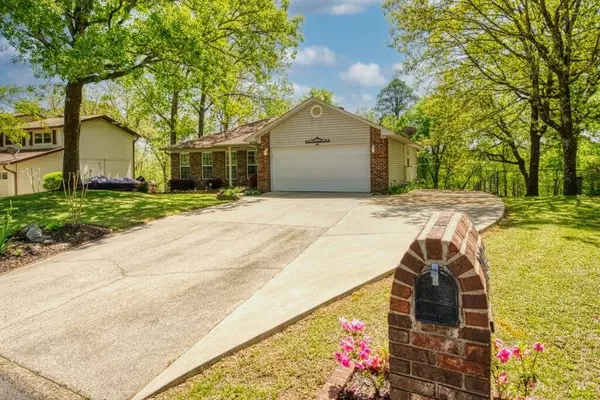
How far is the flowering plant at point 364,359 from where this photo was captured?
263 cm

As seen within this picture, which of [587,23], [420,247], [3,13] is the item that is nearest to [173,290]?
[420,247]

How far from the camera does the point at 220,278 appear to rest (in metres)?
5.84

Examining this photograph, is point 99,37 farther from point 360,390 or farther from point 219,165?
point 360,390

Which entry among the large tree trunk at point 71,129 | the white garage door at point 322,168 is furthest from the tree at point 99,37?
the white garage door at point 322,168

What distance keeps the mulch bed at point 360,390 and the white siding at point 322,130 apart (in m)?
14.7

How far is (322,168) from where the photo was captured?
58.2ft

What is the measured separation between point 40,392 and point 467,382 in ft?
11.1

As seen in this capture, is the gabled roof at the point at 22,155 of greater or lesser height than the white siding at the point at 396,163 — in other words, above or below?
above

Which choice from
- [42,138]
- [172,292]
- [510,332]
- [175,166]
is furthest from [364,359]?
[42,138]

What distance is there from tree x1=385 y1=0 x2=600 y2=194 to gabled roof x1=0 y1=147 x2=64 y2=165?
75.5 ft

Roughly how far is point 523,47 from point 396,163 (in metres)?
6.97

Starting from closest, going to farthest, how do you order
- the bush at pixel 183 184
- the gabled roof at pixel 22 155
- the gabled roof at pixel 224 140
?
the gabled roof at pixel 224 140 → the bush at pixel 183 184 → the gabled roof at pixel 22 155

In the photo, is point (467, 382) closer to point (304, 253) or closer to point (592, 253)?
point (304, 253)

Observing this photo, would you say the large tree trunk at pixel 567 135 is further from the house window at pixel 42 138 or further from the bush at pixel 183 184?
the house window at pixel 42 138
